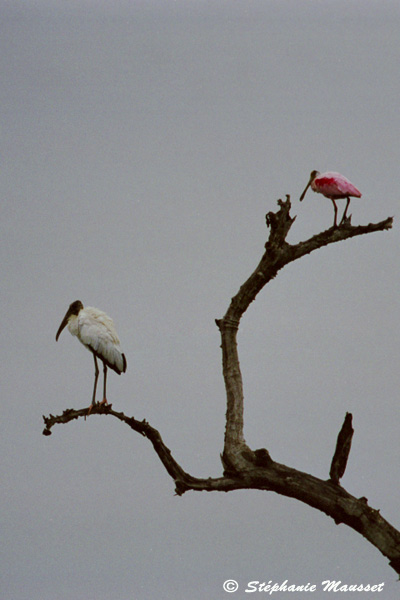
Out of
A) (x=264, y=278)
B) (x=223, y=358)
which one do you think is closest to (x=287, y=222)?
(x=264, y=278)

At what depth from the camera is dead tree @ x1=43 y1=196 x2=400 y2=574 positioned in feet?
46.1

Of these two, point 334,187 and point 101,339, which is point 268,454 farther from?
point 334,187

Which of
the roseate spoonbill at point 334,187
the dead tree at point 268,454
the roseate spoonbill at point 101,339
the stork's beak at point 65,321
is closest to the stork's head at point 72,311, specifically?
the stork's beak at point 65,321

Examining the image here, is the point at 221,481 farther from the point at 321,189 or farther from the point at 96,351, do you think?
the point at 321,189

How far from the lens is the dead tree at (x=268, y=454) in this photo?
1406cm

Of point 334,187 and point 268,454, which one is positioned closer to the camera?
point 268,454

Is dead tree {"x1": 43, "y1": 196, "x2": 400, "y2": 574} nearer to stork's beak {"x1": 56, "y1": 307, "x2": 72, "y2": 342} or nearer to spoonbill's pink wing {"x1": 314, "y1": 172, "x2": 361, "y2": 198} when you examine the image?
spoonbill's pink wing {"x1": 314, "y1": 172, "x2": 361, "y2": 198}

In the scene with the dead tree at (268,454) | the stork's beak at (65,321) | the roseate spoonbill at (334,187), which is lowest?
the dead tree at (268,454)

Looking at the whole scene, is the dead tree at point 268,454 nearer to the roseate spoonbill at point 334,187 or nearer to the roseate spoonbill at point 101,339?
the roseate spoonbill at point 334,187

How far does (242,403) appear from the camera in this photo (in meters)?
14.7

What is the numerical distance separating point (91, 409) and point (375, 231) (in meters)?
4.33

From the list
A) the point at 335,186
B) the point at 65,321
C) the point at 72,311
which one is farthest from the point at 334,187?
the point at 65,321

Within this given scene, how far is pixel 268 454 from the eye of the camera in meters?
14.1

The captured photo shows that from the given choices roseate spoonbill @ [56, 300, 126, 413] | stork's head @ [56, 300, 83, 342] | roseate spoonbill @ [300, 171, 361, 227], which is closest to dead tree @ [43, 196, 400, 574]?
roseate spoonbill @ [300, 171, 361, 227]
